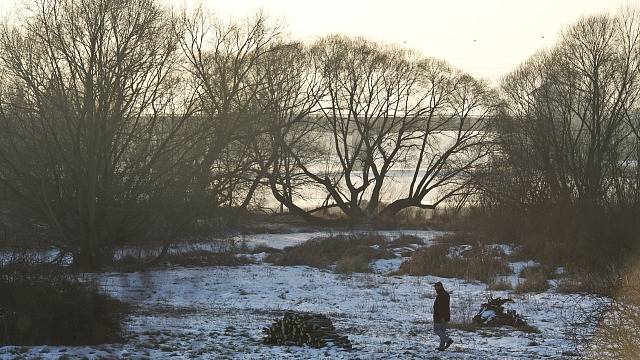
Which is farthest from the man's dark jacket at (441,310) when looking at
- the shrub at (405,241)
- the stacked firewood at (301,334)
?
the shrub at (405,241)

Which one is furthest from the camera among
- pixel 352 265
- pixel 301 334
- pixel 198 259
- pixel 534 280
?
pixel 198 259

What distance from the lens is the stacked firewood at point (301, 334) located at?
14.7 metres

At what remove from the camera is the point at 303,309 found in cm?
2109

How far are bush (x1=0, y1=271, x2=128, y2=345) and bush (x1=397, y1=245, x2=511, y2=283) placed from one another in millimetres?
16203

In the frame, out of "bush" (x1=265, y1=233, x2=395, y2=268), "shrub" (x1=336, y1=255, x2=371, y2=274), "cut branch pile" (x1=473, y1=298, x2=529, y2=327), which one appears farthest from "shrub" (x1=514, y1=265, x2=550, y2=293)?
"bush" (x1=265, y1=233, x2=395, y2=268)

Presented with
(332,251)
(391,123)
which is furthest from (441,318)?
(391,123)

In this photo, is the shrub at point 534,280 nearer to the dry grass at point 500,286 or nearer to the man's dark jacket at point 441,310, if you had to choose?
the dry grass at point 500,286

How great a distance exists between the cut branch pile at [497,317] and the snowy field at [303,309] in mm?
490

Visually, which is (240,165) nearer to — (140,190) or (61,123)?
(140,190)

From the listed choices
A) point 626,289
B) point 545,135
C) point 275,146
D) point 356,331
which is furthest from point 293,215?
point 626,289

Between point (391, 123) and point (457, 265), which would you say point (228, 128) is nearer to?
point (457, 265)

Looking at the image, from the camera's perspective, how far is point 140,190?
2727cm

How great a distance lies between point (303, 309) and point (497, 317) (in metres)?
5.51

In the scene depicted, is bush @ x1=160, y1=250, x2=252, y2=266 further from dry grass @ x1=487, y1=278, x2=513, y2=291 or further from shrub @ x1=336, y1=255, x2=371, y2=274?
dry grass @ x1=487, y1=278, x2=513, y2=291
